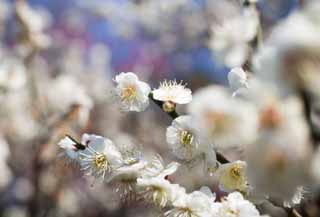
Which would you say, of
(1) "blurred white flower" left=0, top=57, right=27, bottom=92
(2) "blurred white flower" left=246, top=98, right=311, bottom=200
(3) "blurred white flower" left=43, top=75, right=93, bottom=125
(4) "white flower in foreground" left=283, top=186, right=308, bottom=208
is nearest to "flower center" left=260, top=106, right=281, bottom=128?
(2) "blurred white flower" left=246, top=98, right=311, bottom=200

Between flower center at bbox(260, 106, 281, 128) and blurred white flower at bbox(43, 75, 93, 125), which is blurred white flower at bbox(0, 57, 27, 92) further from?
flower center at bbox(260, 106, 281, 128)

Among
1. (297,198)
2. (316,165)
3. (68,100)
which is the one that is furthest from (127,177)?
(68,100)

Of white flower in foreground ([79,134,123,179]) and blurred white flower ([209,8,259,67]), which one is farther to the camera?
blurred white flower ([209,8,259,67])

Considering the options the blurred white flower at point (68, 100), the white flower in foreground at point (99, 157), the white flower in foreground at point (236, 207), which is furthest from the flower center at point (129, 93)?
the blurred white flower at point (68, 100)

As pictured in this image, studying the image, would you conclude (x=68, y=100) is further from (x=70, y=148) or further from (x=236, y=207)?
(x=236, y=207)

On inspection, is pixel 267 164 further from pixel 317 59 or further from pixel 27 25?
pixel 27 25
